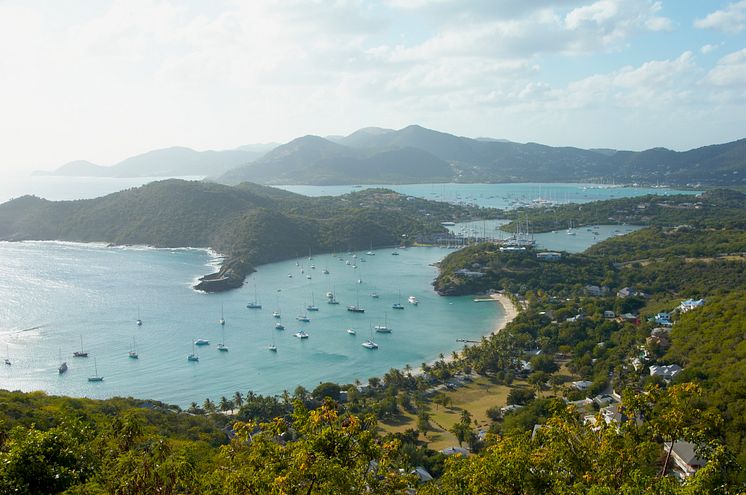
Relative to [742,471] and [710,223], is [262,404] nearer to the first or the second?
[742,471]

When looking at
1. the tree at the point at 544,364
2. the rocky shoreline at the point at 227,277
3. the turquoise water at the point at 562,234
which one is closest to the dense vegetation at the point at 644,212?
the turquoise water at the point at 562,234

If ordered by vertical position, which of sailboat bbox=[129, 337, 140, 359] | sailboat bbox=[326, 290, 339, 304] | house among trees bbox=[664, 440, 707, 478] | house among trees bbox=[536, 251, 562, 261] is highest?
house among trees bbox=[536, 251, 562, 261]

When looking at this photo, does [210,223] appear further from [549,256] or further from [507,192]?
[507,192]

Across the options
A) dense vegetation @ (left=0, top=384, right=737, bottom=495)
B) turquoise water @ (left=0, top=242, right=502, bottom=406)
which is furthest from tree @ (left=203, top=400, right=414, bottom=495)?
turquoise water @ (left=0, top=242, right=502, bottom=406)

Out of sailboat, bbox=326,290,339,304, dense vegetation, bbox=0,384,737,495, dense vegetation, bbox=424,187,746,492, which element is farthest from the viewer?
sailboat, bbox=326,290,339,304

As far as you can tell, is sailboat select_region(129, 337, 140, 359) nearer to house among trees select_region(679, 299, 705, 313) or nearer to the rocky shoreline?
the rocky shoreline
